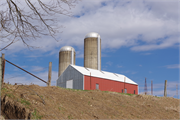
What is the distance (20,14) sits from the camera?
988 centimetres

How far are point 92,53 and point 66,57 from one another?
6751 mm

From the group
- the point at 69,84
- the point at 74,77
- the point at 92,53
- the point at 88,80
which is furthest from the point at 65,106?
the point at 92,53

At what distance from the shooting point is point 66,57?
40844mm

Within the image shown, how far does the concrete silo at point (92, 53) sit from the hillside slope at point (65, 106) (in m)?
22.0

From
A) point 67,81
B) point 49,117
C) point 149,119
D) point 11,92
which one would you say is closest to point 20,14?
point 11,92

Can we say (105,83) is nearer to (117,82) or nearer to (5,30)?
(117,82)

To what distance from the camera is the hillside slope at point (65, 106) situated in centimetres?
921

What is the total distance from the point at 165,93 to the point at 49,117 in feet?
71.8

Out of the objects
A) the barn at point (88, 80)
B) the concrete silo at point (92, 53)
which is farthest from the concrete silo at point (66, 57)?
the barn at point (88, 80)

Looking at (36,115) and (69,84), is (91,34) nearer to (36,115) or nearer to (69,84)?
(69,84)

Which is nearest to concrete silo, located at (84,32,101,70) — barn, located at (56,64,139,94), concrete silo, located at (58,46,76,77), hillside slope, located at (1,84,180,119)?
barn, located at (56,64,139,94)

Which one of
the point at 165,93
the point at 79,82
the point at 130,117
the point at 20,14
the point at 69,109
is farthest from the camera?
the point at 79,82

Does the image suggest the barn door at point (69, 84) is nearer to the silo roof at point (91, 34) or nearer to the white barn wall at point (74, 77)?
the white barn wall at point (74, 77)

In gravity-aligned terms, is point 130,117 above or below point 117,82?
below
